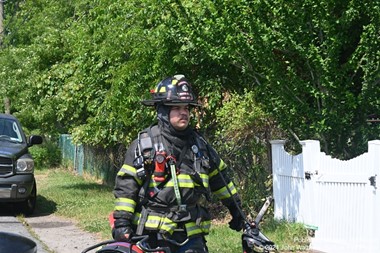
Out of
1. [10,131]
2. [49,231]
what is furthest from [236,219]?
[10,131]

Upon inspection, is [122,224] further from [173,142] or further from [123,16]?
[123,16]

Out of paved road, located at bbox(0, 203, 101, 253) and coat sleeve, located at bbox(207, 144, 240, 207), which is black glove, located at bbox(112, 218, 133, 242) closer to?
coat sleeve, located at bbox(207, 144, 240, 207)

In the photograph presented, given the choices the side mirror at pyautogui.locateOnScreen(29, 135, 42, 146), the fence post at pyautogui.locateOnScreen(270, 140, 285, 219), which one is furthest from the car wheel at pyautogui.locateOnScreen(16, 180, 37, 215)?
the fence post at pyautogui.locateOnScreen(270, 140, 285, 219)

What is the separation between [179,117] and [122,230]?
35.3 inches

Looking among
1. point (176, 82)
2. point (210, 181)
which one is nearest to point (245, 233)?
point (210, 181)

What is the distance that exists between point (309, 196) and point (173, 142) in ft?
13.7

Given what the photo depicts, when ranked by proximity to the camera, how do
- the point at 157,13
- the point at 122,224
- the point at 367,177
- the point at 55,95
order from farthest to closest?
the point at 55,95 → the point at 157,13 → the point at 367,177 → the point at 122,224

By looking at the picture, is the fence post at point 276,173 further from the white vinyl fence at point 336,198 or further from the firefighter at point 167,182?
the firefighter at point 167,182

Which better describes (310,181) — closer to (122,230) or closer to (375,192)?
(375,192)

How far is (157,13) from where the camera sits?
35.9ft

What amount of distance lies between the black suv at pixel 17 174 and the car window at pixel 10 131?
9 cm

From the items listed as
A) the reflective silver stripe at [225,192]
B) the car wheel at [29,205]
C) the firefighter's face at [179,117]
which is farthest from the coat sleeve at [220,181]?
the car wheel at [29,205]

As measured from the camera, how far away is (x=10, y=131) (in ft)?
44.5

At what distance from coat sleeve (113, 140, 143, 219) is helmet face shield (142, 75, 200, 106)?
1.46 feet
